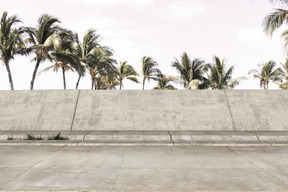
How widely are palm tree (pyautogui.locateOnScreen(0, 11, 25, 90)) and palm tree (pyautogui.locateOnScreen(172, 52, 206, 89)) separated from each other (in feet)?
50.6

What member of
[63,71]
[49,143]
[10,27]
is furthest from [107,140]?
[63,71]

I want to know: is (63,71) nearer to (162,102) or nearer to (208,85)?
(208,85)

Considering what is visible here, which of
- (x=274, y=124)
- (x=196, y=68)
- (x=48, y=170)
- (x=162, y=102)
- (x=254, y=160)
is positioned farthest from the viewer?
(x=196, y=68)

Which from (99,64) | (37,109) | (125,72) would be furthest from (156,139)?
(125,72)

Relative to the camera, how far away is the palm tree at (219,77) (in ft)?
78.0

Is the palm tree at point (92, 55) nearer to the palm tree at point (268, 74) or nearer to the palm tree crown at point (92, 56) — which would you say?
the palm tree crown at point (92, 56)

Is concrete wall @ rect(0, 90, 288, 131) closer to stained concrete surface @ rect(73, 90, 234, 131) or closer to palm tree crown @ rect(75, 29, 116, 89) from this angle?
stained concrete surface @ rect(73, 90, 234, 131)

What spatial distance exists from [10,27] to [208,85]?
19817 mm

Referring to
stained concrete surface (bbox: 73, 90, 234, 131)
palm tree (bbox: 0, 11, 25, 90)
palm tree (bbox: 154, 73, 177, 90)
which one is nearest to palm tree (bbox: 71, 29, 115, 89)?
palm tree (bbox: 0, 11, 25, 90)

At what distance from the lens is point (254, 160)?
15.7 feet

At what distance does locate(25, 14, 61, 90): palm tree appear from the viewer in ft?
53.9

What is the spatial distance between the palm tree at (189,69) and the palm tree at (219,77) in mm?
1044

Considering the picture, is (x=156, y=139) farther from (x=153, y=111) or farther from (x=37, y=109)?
(x=37, y=109)

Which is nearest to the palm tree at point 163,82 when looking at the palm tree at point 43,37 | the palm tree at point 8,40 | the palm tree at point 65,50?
the palm tree at point 65,50
